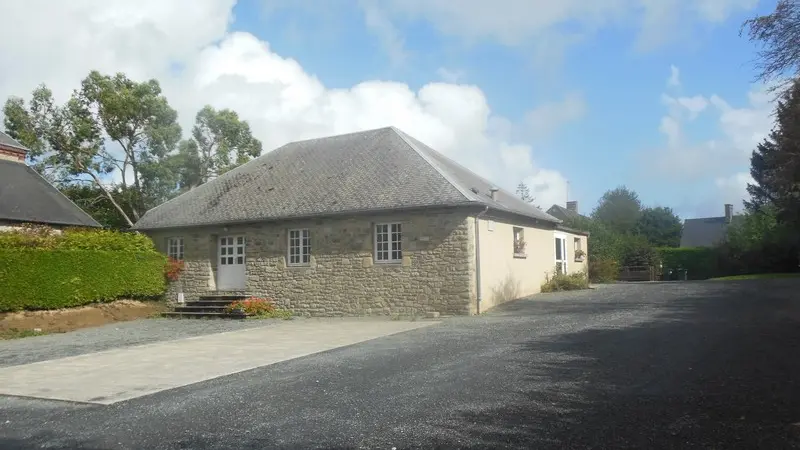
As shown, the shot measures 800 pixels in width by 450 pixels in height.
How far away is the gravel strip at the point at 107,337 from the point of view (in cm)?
1185

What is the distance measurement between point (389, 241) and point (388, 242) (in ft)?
0.14

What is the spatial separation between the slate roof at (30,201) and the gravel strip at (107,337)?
5.10m

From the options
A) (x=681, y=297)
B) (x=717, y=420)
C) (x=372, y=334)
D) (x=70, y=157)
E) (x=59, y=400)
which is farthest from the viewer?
(x=70, y=157)

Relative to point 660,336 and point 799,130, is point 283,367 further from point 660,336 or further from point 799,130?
point 799,130

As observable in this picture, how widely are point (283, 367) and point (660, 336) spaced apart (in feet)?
19.7

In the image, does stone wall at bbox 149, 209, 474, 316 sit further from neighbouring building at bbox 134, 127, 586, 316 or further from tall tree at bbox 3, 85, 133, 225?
tall tree at bbox 3, 85, 133, 225

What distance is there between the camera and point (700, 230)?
5753cm

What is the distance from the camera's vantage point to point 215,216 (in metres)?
19.7

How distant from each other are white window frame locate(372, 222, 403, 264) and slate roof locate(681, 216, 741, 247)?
46385 mm

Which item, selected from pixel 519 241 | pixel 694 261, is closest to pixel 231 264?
pixel 519 241

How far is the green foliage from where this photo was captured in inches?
626

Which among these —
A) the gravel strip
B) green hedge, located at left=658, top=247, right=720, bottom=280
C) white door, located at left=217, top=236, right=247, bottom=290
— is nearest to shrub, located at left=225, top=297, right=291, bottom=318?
the gravel strip

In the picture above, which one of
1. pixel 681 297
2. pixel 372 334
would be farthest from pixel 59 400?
pixel 681 297

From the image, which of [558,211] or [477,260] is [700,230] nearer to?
[558,211]
